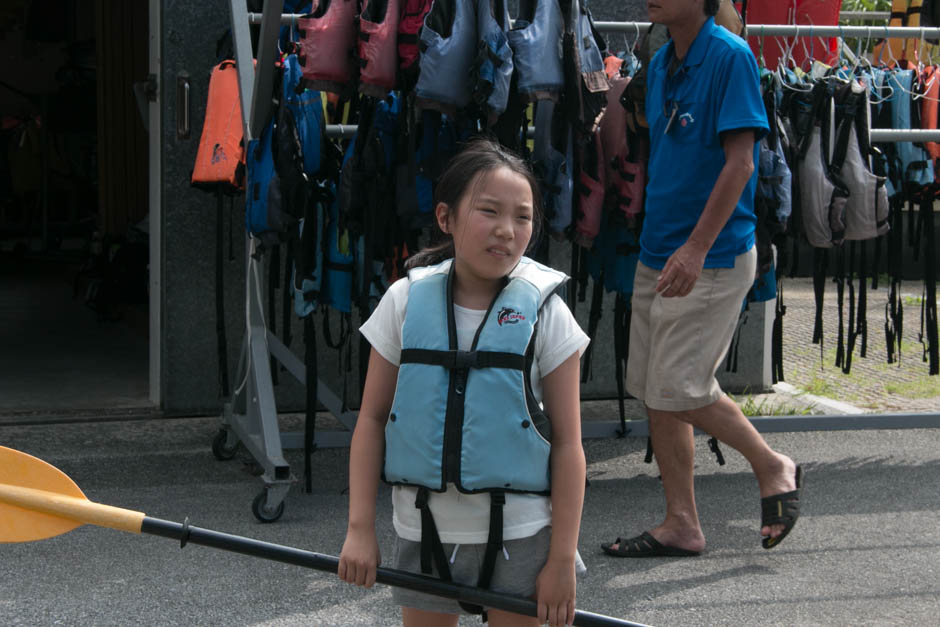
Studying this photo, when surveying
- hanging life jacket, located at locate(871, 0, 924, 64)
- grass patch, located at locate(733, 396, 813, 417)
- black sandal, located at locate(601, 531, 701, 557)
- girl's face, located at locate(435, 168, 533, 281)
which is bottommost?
grass patch, located at locate(733, 396, 813, 417)

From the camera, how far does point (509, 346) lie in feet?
7.66

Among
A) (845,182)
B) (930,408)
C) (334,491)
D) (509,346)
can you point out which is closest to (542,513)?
(509,346)

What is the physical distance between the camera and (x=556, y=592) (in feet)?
7.64

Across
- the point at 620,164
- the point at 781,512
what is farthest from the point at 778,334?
the point at 781,512

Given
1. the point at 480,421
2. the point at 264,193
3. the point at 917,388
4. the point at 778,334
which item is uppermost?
the point at 264,193

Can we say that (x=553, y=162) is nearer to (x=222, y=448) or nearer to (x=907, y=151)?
(x=907, y=151)

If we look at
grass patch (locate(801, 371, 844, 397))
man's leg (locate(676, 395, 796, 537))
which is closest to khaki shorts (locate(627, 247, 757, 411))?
man's leg (locate(676, 395, 796, 537))

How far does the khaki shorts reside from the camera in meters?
4.12

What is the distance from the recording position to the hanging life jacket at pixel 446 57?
4281 millimetres

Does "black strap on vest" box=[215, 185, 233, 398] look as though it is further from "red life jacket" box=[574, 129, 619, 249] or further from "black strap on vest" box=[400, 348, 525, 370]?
"black strap on vest" box=[400, 348, 525, 370]

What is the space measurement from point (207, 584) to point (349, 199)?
1.59 metres

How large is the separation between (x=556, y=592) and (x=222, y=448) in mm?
3353

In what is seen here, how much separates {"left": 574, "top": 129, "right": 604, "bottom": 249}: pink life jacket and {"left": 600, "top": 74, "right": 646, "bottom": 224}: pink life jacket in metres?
0.07

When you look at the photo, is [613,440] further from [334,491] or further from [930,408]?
[930,408]
